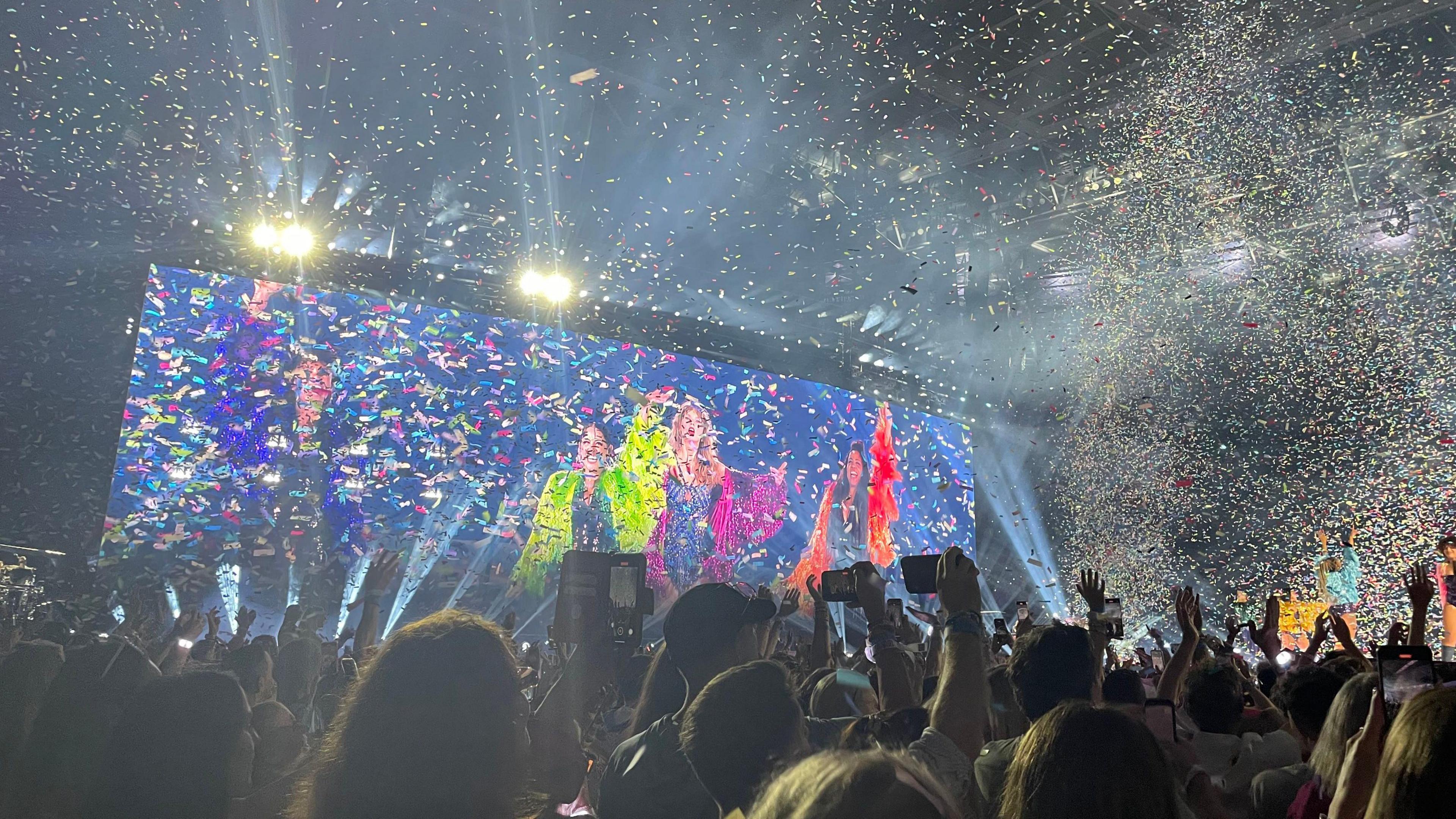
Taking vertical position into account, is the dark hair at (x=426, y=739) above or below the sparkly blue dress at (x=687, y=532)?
below

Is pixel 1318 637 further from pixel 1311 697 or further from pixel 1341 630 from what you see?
pixel 1311 697

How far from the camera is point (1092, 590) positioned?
266cm

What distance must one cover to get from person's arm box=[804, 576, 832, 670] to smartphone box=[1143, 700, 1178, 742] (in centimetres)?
114

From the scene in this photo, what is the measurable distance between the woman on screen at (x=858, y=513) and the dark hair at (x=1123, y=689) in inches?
388

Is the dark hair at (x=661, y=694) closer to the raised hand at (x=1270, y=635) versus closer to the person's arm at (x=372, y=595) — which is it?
the person's arm at (x=372, y=595)

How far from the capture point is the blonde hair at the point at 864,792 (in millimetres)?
942

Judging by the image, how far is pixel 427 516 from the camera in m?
9.70

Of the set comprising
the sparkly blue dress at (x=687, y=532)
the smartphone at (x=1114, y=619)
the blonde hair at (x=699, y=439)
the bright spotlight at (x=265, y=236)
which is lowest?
the smartphone at (x=1114, y=619)

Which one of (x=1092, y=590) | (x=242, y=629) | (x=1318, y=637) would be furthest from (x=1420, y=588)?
(x=242, y=629)

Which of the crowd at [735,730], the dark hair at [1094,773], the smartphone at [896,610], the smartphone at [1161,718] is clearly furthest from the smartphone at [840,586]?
the dark hair at [1094,773]

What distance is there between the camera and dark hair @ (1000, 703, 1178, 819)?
112 centimetres

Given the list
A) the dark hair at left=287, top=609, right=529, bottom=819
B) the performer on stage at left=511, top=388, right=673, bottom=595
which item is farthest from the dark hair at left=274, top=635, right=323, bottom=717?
the performer on stage at left=511, top=388, right=673, bottom=595

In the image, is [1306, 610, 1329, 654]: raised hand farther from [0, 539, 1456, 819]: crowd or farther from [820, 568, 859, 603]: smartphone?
[820, 568, 859, 603]: smartphone

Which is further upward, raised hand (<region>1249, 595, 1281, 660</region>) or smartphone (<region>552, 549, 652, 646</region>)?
smartphone (<region>552, 549, 652, 646</region>)
